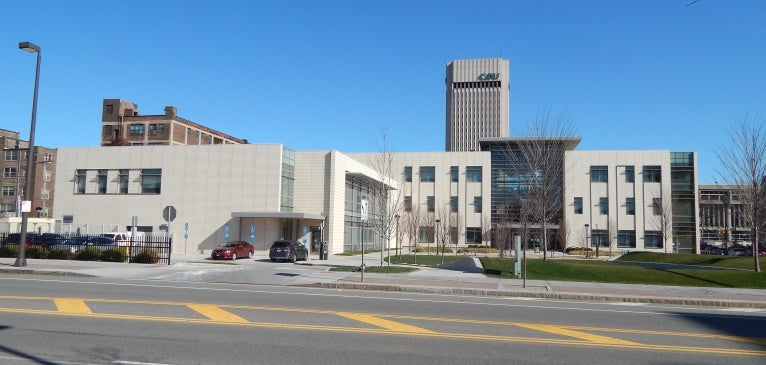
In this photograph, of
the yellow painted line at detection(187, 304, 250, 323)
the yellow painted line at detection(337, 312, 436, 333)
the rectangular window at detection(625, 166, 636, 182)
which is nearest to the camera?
the yellow painted line at detection(337, 312, 436, 333)

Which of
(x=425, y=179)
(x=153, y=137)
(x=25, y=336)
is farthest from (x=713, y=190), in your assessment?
(x=25, y=336)

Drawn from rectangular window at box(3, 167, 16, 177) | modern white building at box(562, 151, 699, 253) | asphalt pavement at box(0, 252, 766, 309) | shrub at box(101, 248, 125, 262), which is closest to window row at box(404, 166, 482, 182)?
modern white building at box(562, 151, 699, 253)

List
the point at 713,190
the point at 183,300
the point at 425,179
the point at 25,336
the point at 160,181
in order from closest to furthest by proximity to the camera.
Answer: the point at 25,336
the point at 183,300
the point at 160,181
the point at 425,179
the point at 713,190

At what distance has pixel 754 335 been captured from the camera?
10609 millimetres

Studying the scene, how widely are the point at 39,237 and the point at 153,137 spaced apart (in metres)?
58.4

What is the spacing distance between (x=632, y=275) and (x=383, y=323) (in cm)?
1599

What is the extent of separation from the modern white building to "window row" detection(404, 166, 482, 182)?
1102cm

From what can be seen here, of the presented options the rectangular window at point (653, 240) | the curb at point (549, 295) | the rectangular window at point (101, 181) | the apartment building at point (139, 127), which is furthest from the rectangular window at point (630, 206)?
the apartment building at point (139, 127)

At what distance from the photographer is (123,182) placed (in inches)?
1905

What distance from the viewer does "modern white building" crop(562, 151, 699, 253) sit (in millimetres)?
67688

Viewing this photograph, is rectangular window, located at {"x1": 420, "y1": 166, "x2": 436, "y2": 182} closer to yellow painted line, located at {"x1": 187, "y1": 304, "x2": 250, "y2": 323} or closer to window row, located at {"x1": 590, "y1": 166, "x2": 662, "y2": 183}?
window row, located at {"x1": 590, "y1": 166, "x2": 662, "y2": 183}

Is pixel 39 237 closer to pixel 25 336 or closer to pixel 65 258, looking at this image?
pixel 65 258

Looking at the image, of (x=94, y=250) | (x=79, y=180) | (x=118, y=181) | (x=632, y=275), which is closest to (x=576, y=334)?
(x=632, y=275)

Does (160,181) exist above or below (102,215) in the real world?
above
